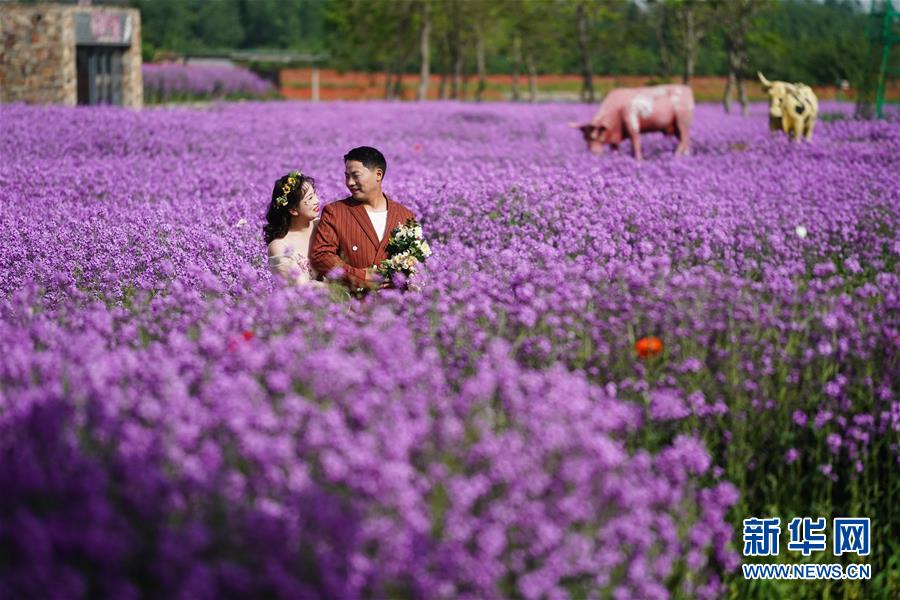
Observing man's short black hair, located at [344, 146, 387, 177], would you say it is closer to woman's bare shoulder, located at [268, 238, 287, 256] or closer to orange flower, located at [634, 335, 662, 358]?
woman's bare shoulder, located at [268, 238, 287, 256]

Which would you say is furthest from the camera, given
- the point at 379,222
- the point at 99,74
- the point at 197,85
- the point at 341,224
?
the point at 197,85

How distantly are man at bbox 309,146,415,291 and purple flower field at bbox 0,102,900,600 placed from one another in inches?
14.8

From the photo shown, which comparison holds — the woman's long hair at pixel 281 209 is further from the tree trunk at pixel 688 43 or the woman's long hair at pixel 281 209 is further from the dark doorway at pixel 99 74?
the tree trunk at pixel 688 43

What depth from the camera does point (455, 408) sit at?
2.61 metres

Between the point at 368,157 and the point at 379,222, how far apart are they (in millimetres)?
394

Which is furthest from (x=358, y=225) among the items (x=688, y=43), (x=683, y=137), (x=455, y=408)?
(x=688, y=43)

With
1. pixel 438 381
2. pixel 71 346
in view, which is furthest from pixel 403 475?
pixel 71 346

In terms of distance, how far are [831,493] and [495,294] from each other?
4.71 ft

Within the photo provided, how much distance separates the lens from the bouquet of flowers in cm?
525

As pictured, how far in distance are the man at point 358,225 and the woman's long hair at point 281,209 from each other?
0.17 metres

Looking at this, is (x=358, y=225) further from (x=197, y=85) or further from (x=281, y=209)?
(x=197, y=85)

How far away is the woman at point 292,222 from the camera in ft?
17.7

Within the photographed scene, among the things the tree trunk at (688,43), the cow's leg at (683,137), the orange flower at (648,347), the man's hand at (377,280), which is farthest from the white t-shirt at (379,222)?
the tree trunk at (688,43)

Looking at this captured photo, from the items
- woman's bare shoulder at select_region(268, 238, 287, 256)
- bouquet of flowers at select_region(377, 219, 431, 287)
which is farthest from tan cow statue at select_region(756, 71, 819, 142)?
woman's bare shoulder at select_region(268, 238, 287, 256)
